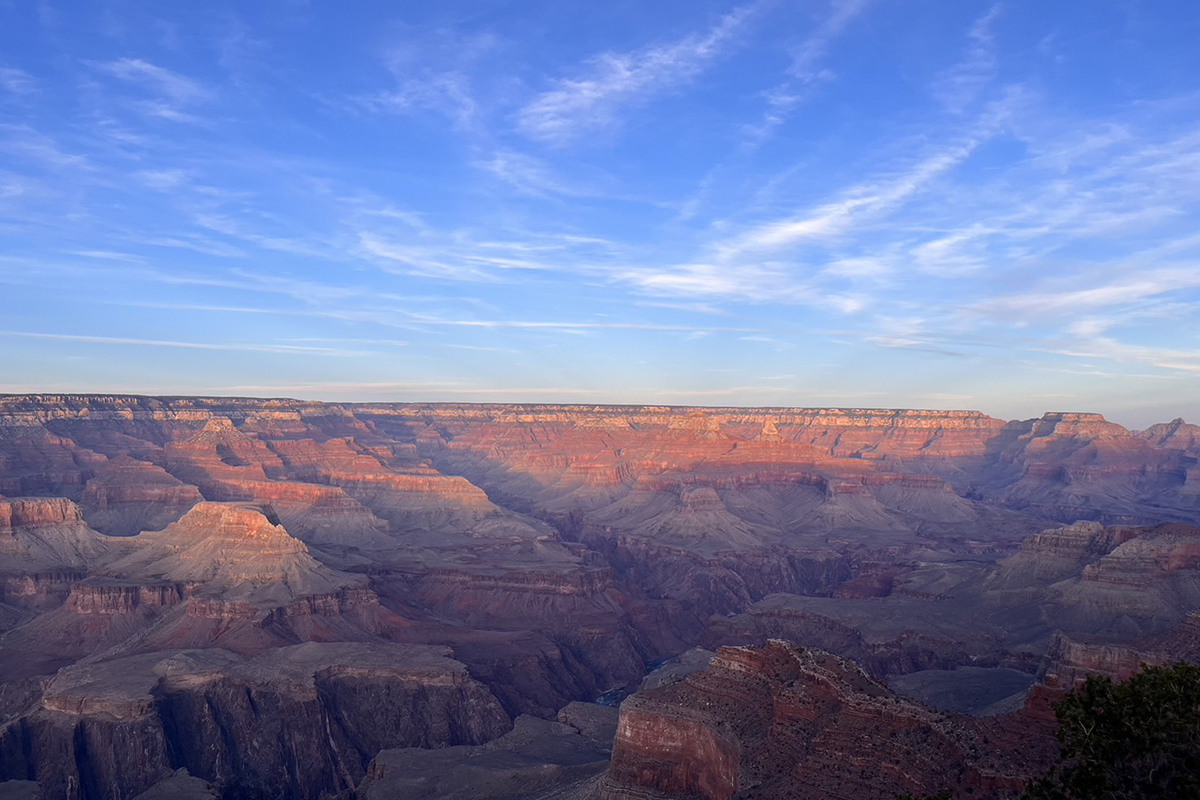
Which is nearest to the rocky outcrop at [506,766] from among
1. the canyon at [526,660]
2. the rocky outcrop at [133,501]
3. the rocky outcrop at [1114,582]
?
the canyon at [526,660]

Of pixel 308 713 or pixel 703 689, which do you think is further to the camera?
pixel 308 713

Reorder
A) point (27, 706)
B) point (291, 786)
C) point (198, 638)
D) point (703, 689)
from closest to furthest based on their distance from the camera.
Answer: point (703, 689) < point (291, 786) < point (27, 706) < point (198, 638)

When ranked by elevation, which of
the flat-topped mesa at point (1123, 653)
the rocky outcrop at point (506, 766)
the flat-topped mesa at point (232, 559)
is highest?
the flat-topped mesa at point (1123, 653)

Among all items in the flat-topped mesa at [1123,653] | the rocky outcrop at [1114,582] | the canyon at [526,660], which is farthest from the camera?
the rocky outcrop at [1114,582]

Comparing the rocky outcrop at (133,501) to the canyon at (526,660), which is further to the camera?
the rocky outcrop at (133,501)

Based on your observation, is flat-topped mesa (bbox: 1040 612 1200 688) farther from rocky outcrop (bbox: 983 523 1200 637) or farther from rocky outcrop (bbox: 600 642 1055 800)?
rocky outcrop (bbox: 600 642 1055 800)

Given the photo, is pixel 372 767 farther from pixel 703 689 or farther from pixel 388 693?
pixel 703 689

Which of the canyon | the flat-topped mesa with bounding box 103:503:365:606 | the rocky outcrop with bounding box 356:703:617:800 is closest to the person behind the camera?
the canyon

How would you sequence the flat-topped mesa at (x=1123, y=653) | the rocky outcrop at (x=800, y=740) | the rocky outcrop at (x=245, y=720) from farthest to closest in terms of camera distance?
the rocky outcrop at (x=245, y=720), the flat-topped mesa at (x=1123, y=653), the rocky outcrop at (x=800, y=740)

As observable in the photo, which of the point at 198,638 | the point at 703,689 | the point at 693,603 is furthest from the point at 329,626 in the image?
the point at 703,689

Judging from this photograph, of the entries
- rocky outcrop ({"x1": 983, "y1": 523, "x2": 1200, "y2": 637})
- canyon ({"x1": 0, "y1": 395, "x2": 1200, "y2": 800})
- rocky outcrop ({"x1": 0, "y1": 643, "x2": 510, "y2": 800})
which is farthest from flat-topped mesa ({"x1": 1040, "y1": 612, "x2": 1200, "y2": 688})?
rocky outcrop ({"x1": 0, "y1": 643, "x2": 510, "y2": 800})

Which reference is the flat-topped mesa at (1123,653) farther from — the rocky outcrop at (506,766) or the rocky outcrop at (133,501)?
the rocky outcrop at (133,501)
